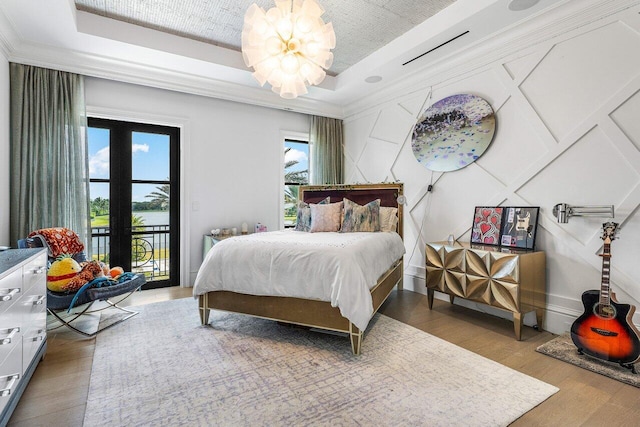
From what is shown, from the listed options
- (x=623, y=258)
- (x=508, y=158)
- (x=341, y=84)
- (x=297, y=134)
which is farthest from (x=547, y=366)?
(x=297, y=134)

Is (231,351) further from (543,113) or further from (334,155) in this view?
(334,155)

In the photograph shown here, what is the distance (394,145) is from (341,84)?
113 centimetres

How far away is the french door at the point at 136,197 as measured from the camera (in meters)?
3.83

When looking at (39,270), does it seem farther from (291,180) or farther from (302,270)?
(291,180)

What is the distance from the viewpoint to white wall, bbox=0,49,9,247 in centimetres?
295

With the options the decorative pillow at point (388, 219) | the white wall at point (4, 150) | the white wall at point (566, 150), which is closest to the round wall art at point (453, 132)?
the white wall at point (566, 150)

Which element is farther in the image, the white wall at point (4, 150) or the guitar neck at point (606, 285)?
the white wall at point (4, 150)

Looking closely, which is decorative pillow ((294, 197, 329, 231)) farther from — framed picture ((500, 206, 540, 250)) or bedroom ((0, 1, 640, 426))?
framed picture ((500, 206, 540, 250))

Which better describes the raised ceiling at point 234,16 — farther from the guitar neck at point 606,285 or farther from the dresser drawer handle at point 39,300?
the dresser drawer handle at point 39,300

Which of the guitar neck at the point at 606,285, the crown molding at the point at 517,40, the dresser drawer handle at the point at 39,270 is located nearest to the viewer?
the dresser drawer handle at the point at 39,270

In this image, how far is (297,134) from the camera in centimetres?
509

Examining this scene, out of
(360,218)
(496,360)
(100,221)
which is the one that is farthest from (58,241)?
(496,360)

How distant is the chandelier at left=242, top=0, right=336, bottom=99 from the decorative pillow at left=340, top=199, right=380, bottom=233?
5.01 ft

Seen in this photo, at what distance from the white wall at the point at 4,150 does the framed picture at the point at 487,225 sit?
4.61 metres
